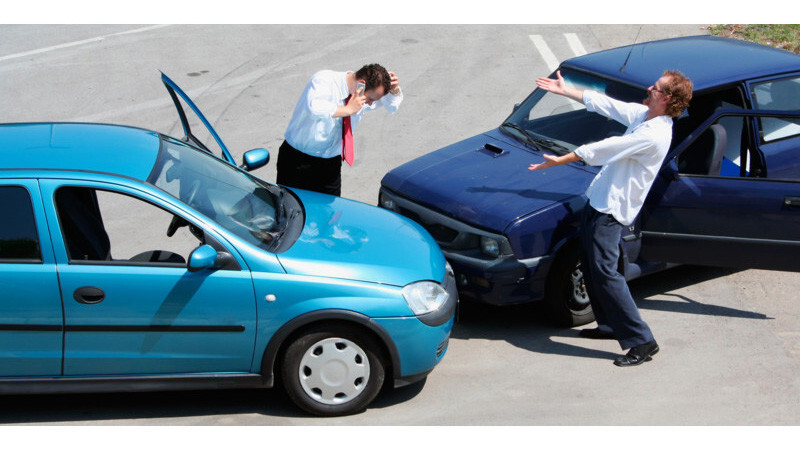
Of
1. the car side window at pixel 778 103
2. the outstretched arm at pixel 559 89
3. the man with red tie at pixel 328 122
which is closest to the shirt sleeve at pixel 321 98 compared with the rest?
the man with red tie at pixel 328 122

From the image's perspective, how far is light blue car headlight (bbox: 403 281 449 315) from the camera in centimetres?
562

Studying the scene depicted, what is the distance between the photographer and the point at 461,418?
579cm

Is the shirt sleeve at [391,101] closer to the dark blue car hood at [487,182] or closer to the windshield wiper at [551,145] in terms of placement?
the dark blue car hood at [487,182]

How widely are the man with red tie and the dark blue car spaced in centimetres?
47

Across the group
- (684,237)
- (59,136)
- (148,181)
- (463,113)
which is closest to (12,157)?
(59,136)

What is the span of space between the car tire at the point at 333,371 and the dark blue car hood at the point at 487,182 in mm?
1450

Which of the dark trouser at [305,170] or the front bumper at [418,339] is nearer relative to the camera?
the front bumper at [418,339]

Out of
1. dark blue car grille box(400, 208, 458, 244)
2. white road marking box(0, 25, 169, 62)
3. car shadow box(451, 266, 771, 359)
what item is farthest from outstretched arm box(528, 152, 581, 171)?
white road marking box(0, 25, 169, 62)

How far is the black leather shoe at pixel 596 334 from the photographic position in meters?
6.89

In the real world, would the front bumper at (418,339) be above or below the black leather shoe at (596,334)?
above

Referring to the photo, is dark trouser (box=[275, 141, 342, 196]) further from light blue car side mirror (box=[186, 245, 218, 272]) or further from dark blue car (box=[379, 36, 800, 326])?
light blue car side mirror (box=[186, 245, 218, 272])

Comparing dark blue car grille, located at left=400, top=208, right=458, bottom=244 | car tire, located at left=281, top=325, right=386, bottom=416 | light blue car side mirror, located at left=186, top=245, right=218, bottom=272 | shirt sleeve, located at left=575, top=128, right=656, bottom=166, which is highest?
shirt sleeve, located at left=575, top=128, right=656, bottom=166

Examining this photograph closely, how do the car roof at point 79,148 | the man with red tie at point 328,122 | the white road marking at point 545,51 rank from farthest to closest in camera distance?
1. the white road marking at point 545,51
2. the man with red tie at point 328,122
3. the car roof at point 79,148

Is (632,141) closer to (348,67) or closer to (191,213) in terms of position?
(191,213)
